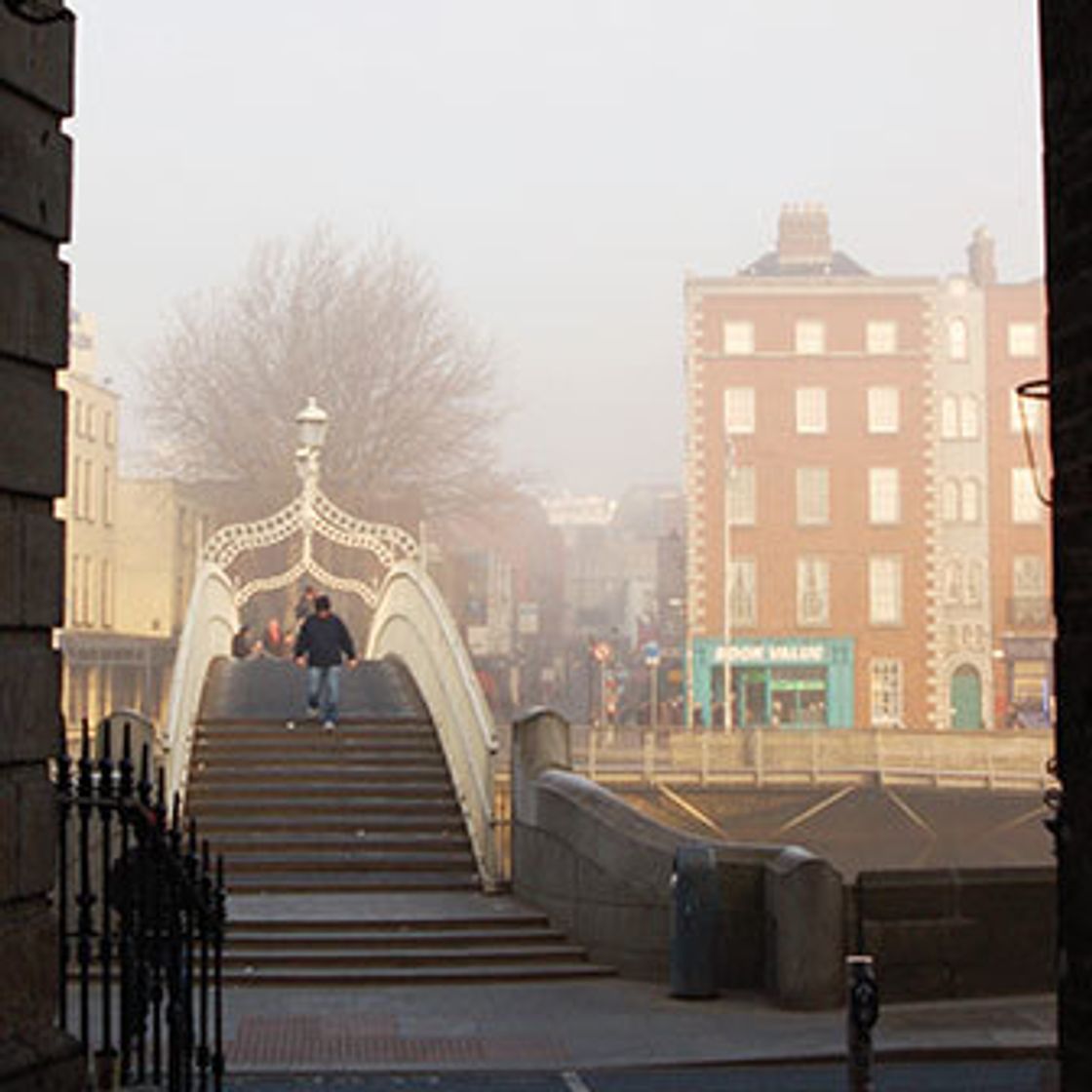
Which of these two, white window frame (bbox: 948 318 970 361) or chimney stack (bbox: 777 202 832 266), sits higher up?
chimney stack (bbox: 777 202 832 266)

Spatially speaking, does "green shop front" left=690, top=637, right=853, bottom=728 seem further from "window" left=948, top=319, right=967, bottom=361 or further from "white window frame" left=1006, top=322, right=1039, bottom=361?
"white window frame" left=1006, top=322, right=1039, bottom=361

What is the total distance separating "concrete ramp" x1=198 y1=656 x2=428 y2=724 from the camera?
23234mm

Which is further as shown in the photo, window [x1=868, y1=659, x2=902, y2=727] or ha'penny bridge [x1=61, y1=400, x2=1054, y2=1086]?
window [x1=868, y1=659, x2=902, y2=727]

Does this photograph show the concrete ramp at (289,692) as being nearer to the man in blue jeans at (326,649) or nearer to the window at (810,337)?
the man in blue jeans at (326,649)

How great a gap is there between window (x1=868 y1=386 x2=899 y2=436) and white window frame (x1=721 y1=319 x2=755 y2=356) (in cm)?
431

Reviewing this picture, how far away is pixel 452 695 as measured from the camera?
20.7 metres

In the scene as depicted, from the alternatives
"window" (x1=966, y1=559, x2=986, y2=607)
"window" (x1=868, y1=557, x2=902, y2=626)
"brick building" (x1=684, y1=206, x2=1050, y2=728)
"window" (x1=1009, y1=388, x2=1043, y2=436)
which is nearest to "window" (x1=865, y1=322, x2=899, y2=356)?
"brick building" (x1=684, y1=206, x2=1050, y2=728)

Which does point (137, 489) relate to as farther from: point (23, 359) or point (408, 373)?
point (23, 359)

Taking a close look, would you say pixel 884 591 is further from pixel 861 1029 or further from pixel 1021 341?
pixel 861 1029

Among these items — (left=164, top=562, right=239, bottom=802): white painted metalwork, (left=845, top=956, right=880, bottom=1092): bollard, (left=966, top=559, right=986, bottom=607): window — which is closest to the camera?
(left=845, top=956, right=880, bottom=1092): bollard

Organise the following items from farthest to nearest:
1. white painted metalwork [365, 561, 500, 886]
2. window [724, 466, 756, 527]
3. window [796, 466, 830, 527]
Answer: window [796, 466, 830, 527] → window [724, 466, 756, 527] → white painted metalwork [365, 561, 500, 886]

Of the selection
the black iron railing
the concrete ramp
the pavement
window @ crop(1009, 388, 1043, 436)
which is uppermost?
window @ crop(1009, 388, 1043, 436)

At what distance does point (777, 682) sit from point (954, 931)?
53.2 metres

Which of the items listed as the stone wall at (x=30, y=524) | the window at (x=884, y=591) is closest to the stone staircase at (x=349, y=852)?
the stone wall at (x=30, y=524)
